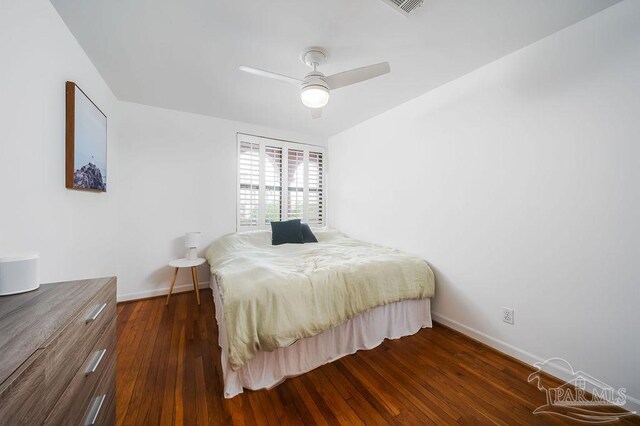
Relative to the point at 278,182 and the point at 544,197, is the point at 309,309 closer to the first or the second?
the point at 544,197

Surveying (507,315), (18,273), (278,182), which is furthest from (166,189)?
(507,315)

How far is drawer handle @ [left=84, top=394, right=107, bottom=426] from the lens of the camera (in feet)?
2.76

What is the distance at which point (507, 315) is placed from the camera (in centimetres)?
196

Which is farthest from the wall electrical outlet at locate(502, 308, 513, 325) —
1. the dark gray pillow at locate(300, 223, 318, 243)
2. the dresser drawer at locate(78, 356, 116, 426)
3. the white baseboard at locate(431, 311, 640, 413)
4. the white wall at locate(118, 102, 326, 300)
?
the white wall at locate(118, 102, 326, 300)

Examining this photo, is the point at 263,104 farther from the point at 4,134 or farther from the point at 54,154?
the point at 4,134

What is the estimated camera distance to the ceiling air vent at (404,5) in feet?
4.51

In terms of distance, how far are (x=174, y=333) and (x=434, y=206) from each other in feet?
9.54

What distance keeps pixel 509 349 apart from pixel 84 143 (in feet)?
12.4

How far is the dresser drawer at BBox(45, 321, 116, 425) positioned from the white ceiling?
1955mm

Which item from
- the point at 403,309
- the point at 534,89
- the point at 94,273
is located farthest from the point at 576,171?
the point at 94,273

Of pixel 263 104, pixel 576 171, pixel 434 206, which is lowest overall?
pixel 434 206

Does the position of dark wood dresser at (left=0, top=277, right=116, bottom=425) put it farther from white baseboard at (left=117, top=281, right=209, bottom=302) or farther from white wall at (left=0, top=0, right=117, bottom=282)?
white baseboard at (left=117, top=281, right=209, bottom=302)

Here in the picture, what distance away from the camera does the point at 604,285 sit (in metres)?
1.52

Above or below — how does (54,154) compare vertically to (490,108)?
below
